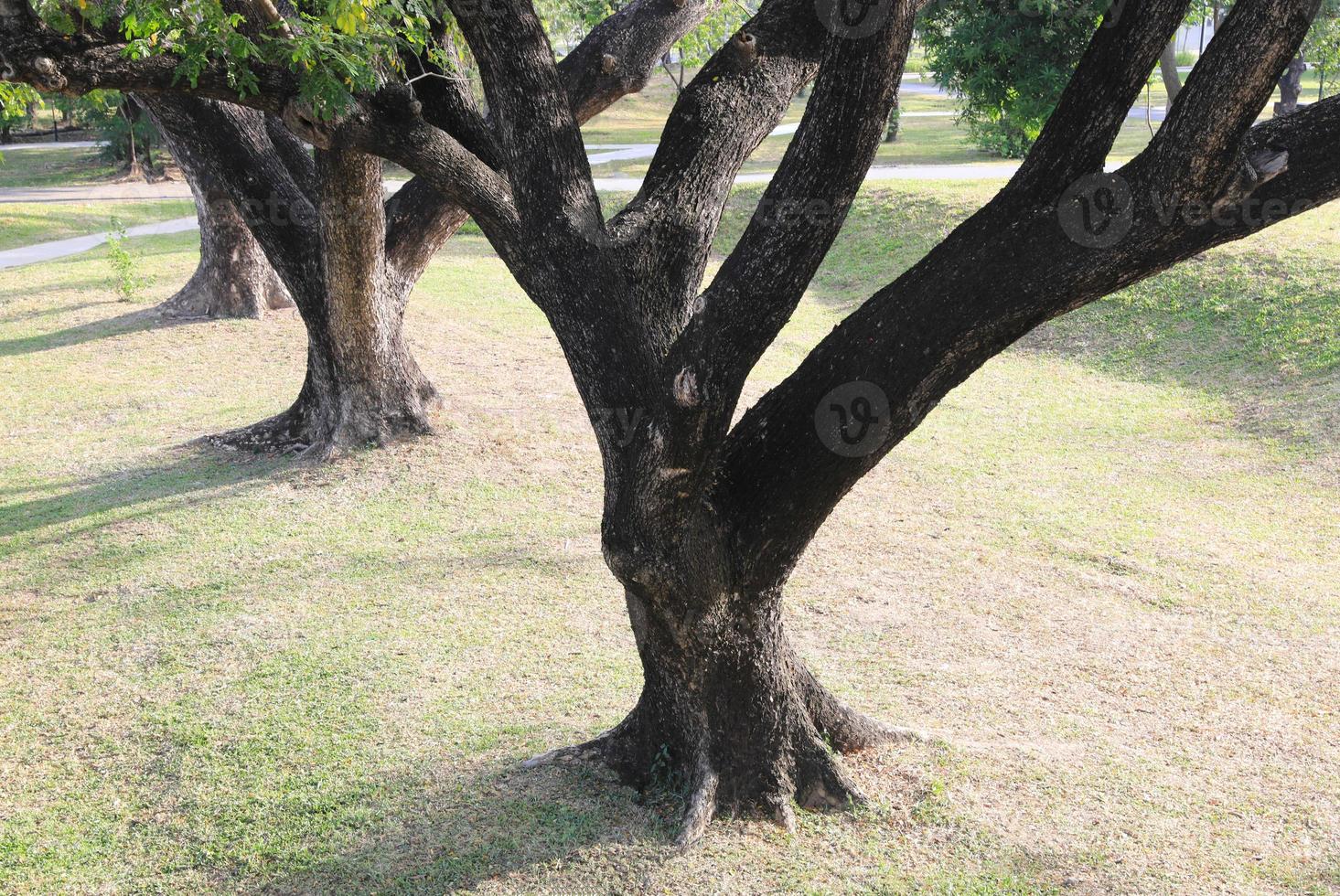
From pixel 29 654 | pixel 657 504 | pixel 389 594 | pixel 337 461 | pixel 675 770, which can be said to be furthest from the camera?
pixel 337 461

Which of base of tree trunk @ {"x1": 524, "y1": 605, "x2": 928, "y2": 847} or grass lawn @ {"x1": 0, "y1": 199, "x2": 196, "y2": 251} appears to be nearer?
base of tree trunk @ {"x1": 524, "y1": 605, "x2": 928, "y2": 847}

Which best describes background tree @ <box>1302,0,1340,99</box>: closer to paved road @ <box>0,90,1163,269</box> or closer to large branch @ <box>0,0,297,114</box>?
paved road @ <box>0,90,1163,269</box>

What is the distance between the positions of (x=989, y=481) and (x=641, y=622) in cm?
539

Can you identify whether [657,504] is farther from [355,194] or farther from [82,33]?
[355,194]

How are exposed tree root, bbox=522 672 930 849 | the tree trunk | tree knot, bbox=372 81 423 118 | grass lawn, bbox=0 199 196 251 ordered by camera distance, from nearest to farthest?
1. exposed tree root, bbox=522 672 930 849
2. tree knot, bbox=372 81 423 118
3. the tree trunk
4. grass lawn, bbox=0 199 196 251

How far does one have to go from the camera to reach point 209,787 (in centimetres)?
471

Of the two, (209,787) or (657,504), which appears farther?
(209,787)

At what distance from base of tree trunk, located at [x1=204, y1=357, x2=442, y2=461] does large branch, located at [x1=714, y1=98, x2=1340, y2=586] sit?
554 centimetres

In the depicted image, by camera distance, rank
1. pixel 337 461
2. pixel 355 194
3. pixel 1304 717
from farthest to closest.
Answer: pixel 337 461, pixel 355 194, pixel 1304 717

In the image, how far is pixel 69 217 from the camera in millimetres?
20828

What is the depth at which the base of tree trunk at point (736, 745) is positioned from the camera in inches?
170

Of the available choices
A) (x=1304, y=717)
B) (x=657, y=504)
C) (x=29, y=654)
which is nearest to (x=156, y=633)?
(x=29, y=654)

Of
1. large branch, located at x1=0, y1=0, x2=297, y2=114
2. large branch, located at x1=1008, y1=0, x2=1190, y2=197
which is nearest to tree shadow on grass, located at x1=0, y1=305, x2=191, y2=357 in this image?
large branch, located at x1=0, y1=0, x2=297, y2=114

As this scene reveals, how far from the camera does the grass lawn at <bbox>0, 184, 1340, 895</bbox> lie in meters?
4.27
